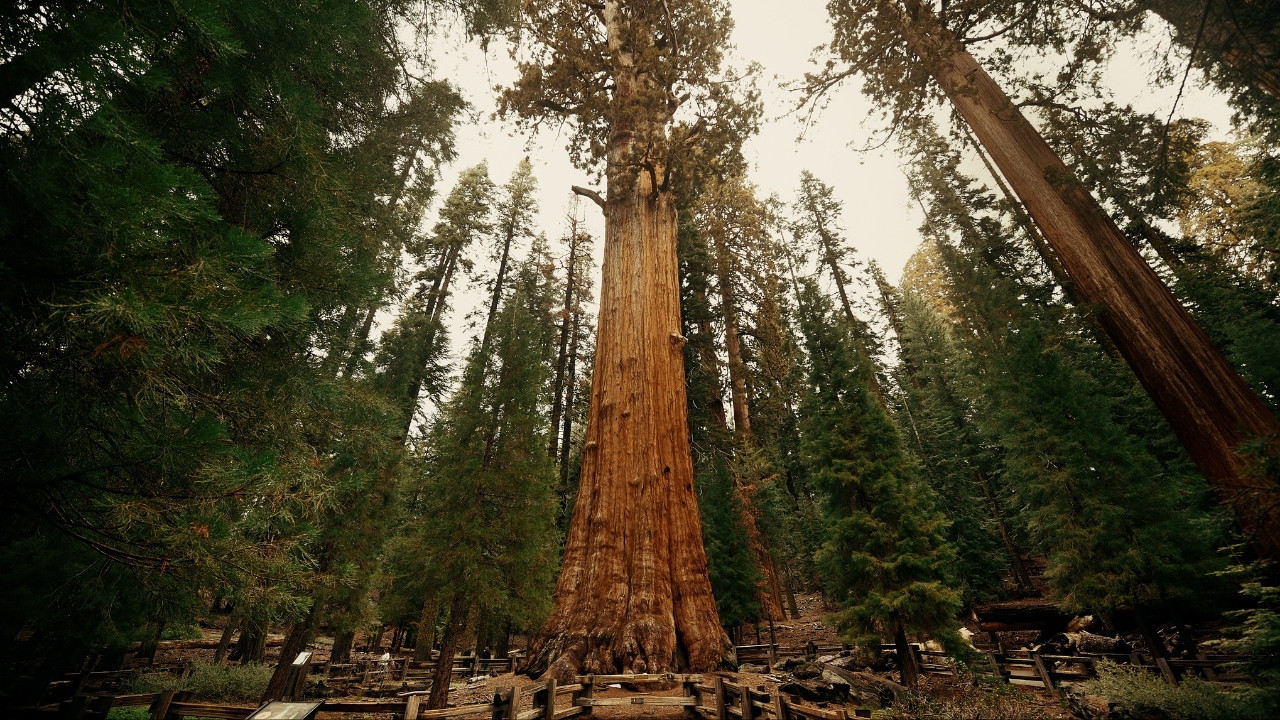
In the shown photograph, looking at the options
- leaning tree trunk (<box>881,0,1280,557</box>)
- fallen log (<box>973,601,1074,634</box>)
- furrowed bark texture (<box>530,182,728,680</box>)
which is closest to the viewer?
leaning tree trunk (<box>881,0,1280,557</box>)

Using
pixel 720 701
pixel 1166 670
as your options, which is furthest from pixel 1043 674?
pixel 720 701

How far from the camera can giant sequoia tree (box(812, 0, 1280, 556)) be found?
451cm

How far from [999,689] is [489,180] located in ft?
78.7

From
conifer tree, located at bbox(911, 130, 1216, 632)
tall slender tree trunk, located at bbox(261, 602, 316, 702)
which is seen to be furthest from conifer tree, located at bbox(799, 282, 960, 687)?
tall slender tree trunk, located at bbox(261, 602, 316, 702)

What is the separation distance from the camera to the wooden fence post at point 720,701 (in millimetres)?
4180

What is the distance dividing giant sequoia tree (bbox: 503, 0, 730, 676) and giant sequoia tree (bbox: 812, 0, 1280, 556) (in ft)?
11.2

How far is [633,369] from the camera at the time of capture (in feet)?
22.0

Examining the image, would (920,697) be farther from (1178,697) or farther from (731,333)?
(731,333)

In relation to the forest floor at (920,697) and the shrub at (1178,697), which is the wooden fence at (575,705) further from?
the shrub at (1178,697)

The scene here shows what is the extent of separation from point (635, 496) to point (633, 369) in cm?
183

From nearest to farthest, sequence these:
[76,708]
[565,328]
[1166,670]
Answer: [76,708], [1166,670], [565,328]

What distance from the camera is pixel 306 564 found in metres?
3.75

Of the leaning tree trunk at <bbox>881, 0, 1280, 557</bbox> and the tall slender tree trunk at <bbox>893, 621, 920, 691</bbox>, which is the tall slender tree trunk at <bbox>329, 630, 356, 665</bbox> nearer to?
the tall slender tree trunk at <bbox>893, 621, 920, 691</bbox>

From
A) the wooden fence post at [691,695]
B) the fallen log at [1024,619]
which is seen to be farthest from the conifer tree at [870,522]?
the fallen log at [1024,619]
